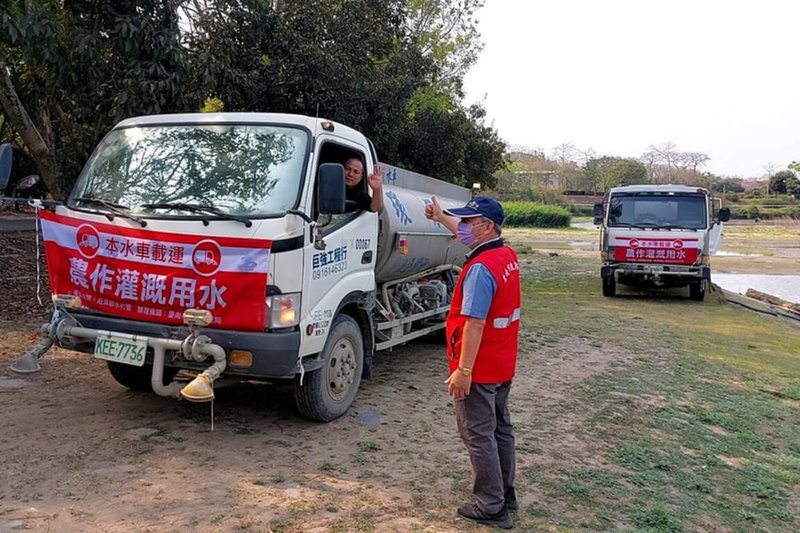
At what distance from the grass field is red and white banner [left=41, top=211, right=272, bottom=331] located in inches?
86.5

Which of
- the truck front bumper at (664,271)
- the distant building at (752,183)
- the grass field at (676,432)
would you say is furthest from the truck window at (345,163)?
the distant building at (752,183)

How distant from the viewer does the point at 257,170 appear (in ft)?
15.9

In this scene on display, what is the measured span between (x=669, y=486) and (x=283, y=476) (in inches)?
101

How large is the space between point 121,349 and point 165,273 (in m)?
0.58

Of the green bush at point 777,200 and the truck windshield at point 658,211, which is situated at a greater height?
the green bush at point 777,200

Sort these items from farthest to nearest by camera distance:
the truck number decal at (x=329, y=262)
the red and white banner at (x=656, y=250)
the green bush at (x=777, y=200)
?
the green bush at (x=777, y=200), the red and white banner at (x=656, y=250), the truck number decal at (x=329, y=262)

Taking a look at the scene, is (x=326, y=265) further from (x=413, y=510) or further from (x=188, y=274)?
(x=413, y=510)

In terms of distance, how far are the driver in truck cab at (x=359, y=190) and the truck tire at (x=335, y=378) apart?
0.95 metres

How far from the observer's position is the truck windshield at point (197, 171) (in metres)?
4.67

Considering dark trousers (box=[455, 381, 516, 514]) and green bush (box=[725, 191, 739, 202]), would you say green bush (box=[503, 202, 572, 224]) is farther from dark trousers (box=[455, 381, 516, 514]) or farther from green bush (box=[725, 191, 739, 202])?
dark trousers (box=[455, 381, 516, 514])

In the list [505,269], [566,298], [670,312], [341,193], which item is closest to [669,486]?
[505,269]

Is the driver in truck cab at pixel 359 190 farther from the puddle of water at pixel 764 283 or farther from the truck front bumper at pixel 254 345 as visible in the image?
the puddle of water at pixel 764 283

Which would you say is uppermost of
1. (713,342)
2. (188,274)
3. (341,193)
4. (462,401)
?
(341,193)

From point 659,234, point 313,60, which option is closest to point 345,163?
point 313,60
